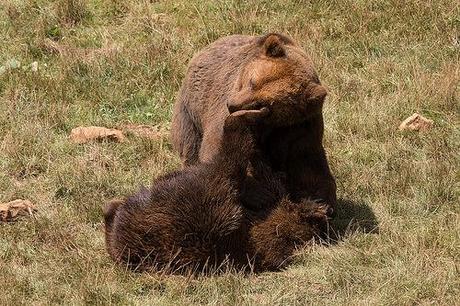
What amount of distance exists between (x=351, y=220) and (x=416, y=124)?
2.00 m

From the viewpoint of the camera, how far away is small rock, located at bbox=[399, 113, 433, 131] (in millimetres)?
8352

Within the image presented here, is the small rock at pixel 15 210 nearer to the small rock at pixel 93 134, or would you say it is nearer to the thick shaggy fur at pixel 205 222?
the thick shaggy fur at pixel 205 222

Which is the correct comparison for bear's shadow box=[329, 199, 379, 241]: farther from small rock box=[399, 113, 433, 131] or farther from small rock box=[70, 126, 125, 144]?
small rock box=[70, 126, 125, 144]

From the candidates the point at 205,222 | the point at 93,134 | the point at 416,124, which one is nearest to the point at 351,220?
the point at 205,222

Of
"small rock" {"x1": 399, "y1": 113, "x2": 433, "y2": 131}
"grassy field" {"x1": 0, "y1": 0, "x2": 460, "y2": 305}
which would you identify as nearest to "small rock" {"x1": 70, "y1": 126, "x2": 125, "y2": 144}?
"grassy field" {"x1": 0, "y1": 0, "x2": 460, "y2": 305}

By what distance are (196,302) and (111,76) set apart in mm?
4347

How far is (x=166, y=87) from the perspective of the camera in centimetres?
939

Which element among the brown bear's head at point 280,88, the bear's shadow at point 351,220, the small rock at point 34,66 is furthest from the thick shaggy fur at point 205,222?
the small rock at point 34,66

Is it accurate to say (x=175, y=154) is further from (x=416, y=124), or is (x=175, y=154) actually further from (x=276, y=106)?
(x=416, y=124)

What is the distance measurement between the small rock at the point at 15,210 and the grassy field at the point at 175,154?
15 cm

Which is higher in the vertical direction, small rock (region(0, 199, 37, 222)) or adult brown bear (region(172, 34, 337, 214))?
adult brown bear (region(172, 34, 337, 214))

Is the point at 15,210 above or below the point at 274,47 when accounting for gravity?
below

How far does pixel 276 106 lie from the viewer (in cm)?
614

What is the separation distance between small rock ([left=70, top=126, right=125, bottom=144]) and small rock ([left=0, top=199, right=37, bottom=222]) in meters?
1.34
